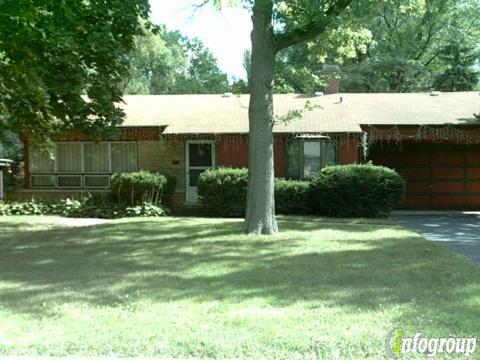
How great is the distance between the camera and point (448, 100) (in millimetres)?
23875

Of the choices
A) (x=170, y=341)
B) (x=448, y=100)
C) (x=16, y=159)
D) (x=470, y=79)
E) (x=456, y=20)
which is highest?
(x=456, y=20)

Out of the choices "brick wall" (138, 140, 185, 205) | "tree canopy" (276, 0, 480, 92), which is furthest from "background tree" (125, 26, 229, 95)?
"brick wall" (138, 140, 185, 205)

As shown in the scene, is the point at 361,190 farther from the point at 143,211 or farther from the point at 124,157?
the point at 124,157

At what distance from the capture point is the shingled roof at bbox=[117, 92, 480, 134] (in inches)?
809

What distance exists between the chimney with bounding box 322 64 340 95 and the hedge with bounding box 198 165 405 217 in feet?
25.6

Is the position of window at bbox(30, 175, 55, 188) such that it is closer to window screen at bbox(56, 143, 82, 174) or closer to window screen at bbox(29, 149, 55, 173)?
window screen at bbox(29, 149, 55, 173)

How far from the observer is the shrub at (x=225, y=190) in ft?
61.5

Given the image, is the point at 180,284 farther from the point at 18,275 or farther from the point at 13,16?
the point at 13,16

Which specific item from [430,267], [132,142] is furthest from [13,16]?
[132,142]

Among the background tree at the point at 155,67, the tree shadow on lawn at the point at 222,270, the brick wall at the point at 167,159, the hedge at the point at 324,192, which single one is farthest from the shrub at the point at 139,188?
the background tree at the point at 155,67

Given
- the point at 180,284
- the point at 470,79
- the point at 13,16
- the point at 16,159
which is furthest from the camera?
the point at 470,79

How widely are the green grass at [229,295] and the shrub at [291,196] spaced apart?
18.5 ft

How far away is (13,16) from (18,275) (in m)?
5.51

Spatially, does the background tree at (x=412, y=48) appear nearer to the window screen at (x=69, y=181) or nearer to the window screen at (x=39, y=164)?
the window screen at (x=69, y=181)
